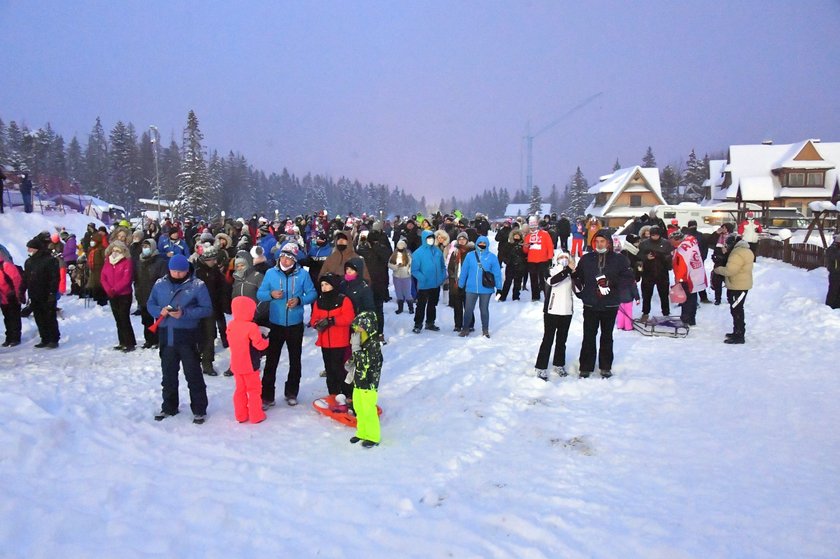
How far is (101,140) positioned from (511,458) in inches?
4838

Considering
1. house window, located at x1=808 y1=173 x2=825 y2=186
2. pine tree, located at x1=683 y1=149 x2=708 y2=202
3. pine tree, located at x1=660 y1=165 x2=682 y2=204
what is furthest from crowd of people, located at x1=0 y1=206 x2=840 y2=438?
pine tree, located at x1=660 y1=165 x2=682 y2=204

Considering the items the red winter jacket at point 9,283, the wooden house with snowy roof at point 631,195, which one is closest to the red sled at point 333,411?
the red winter jacket at point 9,283

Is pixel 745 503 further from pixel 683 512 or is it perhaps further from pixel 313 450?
pixel 313 450

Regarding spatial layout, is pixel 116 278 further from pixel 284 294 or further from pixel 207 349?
pixel 284 294

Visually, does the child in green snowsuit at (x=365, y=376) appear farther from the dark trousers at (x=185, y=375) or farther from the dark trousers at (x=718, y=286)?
the dark trousers at (x=718, y=286)

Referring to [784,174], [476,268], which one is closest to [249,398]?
[476,268]

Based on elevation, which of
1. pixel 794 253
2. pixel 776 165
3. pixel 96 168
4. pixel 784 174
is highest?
pixel 96 168

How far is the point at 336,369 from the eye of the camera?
647 cm

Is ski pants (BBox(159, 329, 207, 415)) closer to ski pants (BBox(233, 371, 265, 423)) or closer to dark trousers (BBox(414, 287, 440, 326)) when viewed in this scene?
ski pants (BBox(233, 371, 265, 423))

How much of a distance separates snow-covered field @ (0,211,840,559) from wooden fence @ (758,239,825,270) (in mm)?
8697

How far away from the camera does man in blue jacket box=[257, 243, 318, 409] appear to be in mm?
6520

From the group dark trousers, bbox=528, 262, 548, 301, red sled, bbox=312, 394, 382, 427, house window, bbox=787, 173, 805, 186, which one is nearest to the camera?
red sled, bbox=312, 394, 382, 427

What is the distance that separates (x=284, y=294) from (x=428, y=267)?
4.32 m

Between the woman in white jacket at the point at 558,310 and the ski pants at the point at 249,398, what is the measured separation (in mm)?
4055
